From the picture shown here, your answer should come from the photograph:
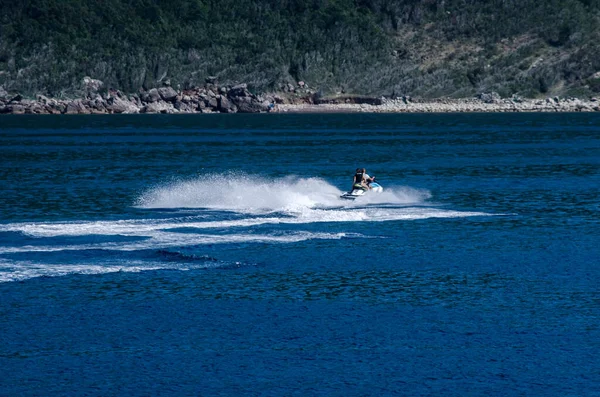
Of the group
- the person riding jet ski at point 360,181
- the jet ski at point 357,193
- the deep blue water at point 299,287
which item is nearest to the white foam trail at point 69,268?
the deep blue water at point 299,287

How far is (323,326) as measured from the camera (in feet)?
106

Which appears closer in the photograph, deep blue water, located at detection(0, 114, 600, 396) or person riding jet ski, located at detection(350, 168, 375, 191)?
deep blue water, located at detection(0, 114, 600, 396)

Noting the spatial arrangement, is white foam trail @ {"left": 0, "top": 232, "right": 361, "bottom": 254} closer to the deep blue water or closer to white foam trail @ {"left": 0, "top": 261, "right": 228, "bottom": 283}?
the deep blue water

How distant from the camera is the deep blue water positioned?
28188 mm

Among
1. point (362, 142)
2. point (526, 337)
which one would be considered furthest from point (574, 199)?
point (362, 142)

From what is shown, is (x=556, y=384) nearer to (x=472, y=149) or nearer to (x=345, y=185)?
(x=345, y=185)

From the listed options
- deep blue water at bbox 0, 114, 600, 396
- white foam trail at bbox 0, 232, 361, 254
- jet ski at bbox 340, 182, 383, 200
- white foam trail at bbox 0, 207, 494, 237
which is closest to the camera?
deep blue water at bbox 0, 114, 600, 396

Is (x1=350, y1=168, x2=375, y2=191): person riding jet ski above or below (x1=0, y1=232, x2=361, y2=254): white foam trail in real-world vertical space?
above

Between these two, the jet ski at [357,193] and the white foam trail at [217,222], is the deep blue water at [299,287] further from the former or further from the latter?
the jet ski at [357,193]

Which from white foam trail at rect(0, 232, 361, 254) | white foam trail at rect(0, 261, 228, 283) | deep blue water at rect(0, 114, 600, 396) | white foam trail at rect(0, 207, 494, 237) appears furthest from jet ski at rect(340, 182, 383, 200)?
white foam trail at rect(0, 261, 228, 283)

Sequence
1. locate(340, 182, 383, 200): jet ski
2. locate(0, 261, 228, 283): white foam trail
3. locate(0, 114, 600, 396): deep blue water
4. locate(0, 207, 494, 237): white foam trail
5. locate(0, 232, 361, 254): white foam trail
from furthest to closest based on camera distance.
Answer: locate(340, 182, 383, 200): jet ski, locate(0, 207, 494, 237): white foam trail, locate(0, 232, 361, 254): white foam trail, locate(0, 261, 228, 283): white foam trail, locate(0, 114, 600, 396): deep blue water

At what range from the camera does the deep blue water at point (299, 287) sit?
28.2m

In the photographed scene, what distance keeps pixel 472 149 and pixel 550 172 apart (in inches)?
1225

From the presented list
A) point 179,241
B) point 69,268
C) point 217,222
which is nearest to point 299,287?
point 69,268
